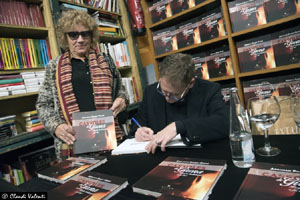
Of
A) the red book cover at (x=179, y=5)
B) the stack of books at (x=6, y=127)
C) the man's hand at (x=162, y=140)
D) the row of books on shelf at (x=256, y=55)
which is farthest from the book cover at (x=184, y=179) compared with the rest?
the red book cover at (x=179, y=5)

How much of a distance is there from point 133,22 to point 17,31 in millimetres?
1502

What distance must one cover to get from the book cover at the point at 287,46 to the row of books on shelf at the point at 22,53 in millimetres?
2351

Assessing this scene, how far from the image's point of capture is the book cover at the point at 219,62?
88.4 inches

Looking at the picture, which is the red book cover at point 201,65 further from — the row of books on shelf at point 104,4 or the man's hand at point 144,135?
the man's hand at point 144,135

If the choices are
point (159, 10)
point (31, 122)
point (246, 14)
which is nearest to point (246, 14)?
point (246, 14)

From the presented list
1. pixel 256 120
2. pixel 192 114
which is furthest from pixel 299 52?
pixel 256 120

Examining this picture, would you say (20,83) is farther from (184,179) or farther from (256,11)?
(256,11)

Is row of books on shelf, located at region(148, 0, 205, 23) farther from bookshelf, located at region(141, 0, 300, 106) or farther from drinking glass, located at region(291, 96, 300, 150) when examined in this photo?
drinking glass, located at region(291, 96, 300, 150)

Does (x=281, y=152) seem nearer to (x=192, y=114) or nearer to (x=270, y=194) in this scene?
(x=270, y=194)

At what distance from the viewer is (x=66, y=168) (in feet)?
2.69

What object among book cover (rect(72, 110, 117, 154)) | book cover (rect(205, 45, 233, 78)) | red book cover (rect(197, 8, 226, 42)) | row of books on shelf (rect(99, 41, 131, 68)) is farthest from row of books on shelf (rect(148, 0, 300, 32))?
book cover (rect(72, 110, 117, 154))

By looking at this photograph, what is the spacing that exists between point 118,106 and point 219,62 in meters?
1.46

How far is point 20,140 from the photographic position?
1634 mm

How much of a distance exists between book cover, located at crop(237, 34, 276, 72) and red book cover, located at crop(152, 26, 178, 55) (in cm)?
80
